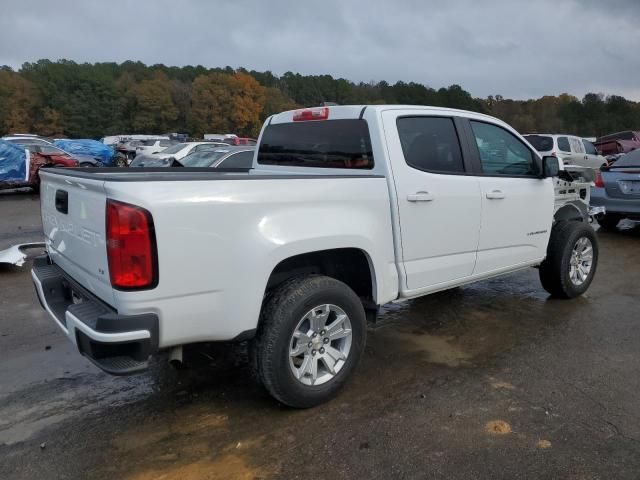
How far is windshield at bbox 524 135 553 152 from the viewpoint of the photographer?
1819 centimetres

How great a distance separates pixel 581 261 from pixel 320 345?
3.62 metres

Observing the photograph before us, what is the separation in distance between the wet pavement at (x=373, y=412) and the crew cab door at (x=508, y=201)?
0.69m

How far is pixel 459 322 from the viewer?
4.98 m

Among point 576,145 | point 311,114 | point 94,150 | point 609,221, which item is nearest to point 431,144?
point 311,114

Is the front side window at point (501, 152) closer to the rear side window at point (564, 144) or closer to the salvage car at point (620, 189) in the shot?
the salvage car at point (620, 189)

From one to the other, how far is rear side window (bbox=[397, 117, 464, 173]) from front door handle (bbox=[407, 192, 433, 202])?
21cm

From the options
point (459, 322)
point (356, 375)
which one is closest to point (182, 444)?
point (356, 375)

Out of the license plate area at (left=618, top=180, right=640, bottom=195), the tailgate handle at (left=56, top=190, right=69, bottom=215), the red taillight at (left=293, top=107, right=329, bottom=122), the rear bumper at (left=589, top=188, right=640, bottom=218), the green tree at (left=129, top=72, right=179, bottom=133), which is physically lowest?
the rear bumper at (left=589, top=188, right=640, bottom=218)

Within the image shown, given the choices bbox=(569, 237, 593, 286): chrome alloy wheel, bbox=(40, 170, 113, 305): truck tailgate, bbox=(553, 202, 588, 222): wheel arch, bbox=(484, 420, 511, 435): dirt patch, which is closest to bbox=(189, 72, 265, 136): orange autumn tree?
bbox=(553, 202, 588, 222): wheel arch

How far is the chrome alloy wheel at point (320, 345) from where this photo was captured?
3266 millimetres

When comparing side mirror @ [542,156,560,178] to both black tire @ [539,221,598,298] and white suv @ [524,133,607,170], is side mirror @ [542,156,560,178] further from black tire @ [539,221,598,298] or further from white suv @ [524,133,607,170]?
white suv @ [524,133,607,170]

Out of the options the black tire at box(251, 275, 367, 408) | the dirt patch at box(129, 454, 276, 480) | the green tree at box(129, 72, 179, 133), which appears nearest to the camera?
the dirt patch at box(129, 454, 276, 480)

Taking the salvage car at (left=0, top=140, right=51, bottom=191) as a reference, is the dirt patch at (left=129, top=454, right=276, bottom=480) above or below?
below

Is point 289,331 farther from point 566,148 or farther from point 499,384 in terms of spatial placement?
point 566,148
